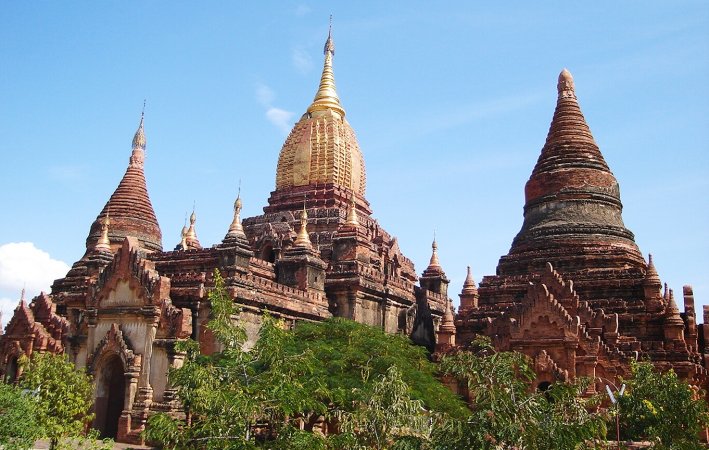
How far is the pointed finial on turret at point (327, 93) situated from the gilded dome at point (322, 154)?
0.49 ft

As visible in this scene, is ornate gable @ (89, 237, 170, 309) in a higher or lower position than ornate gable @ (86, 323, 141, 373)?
higher

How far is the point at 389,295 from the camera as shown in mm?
37031

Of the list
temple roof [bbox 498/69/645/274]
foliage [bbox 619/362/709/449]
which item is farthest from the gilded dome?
foliage [bbox 619/362/709/449]

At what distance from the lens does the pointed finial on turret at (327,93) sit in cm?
4772

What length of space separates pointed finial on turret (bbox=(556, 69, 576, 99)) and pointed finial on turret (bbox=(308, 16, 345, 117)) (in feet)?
49.6

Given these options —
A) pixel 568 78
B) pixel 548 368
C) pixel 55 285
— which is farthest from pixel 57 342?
pixel 568 78

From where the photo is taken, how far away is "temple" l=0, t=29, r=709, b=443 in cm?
2678

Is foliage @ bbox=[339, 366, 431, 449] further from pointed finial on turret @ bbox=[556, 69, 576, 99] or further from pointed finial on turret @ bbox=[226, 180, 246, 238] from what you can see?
pointed finial on turret @ bbox=[556, 69, 576, 99]

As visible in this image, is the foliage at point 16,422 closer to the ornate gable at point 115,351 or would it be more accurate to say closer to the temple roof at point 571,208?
the ornate gable at point 115,351

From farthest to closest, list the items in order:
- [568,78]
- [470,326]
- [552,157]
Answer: [568,78]
[552,157]
[470,326]

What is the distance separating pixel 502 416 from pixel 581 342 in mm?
15694

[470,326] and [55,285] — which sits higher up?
[55,285]

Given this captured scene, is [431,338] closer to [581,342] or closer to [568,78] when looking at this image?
[581,342]

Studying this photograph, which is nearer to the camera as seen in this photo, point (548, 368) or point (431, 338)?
point (548, 368)
